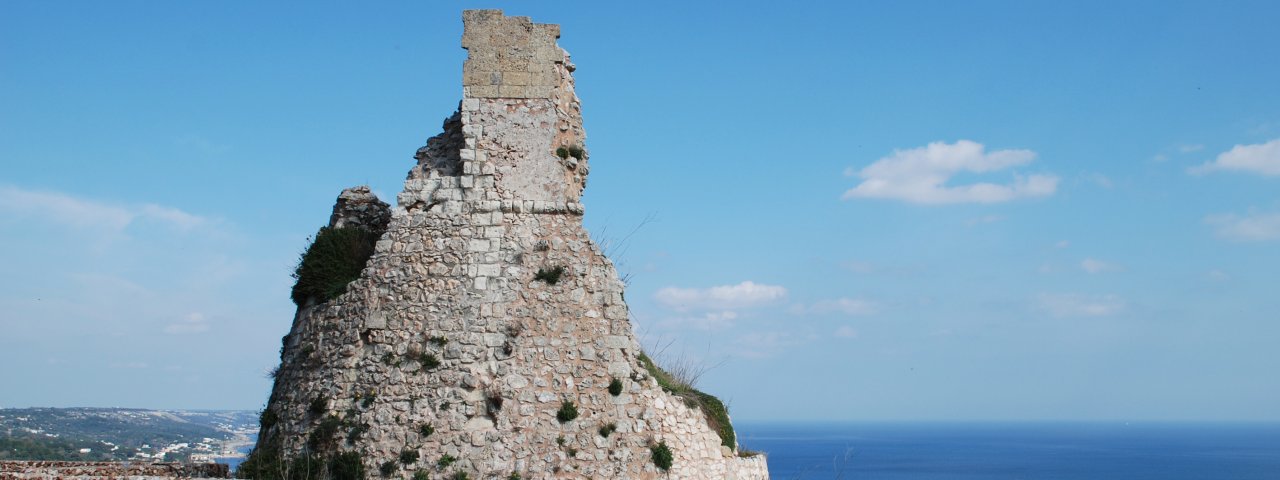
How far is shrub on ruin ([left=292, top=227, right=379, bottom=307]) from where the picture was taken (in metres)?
12.2

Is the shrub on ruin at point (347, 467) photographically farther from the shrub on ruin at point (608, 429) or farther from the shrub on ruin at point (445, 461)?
the shrub on ruin at point (608, 429)

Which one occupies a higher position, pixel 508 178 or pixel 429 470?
pixel 508 178

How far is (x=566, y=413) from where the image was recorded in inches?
436

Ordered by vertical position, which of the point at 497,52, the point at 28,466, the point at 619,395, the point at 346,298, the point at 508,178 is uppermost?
the point at 497,52

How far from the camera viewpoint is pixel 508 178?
12.0m

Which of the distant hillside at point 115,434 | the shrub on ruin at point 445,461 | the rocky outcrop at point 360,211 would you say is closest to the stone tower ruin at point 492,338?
the shrub on ruin at point 445,461

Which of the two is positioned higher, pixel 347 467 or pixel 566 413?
pixel 566 413

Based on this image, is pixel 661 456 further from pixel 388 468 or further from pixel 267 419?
pixel 267 419

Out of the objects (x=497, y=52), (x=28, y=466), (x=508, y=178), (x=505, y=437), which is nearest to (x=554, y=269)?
(x=508, y=178)

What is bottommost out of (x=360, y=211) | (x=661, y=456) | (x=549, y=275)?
(x=661, y=456)

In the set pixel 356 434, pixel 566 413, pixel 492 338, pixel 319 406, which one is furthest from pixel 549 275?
pixel 319 406

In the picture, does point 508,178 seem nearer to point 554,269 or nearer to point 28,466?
point 554,269

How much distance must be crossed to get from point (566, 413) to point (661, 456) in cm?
119

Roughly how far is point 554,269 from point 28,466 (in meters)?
7.35
